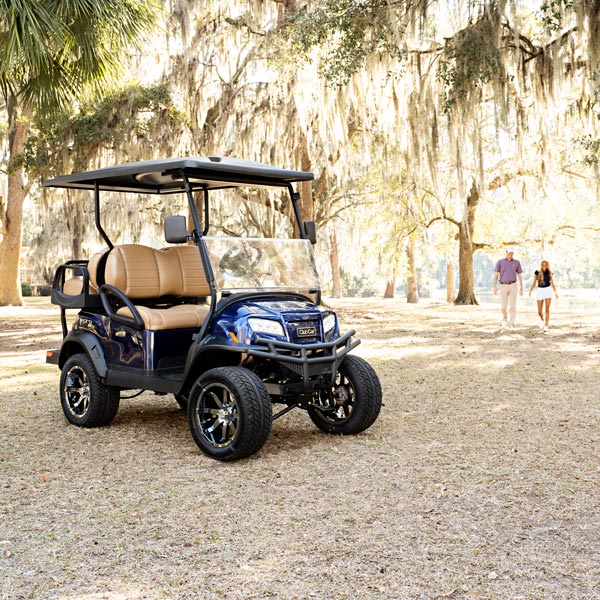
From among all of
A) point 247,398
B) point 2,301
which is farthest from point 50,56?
point 2,301

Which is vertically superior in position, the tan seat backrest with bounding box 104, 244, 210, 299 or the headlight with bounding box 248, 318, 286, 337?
the tan seat backrest with bounding box 104, 244, 210, 299

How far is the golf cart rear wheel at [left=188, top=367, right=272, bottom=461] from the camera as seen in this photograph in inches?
208

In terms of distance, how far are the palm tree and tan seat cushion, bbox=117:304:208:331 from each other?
16.7 feet

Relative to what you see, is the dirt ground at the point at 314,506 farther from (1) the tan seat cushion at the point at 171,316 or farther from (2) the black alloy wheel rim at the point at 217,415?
(1) the tan seat cushion at the point at 171,316

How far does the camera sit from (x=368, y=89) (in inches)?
615

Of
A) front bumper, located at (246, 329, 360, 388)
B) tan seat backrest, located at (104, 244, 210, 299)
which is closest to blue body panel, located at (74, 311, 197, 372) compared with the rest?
tan seat backrest, located at (104, 244, 210, 299)

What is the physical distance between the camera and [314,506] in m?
4.45

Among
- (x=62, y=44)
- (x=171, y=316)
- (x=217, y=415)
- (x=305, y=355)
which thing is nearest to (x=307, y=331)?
(x=305, y=355)

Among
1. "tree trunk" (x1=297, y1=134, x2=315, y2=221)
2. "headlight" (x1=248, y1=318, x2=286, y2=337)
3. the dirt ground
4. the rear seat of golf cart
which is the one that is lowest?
the dirt ground

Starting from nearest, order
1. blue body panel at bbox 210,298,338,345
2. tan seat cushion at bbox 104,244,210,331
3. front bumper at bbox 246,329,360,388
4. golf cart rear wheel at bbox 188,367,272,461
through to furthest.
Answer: golf cart rear wheel at bbox 188,367,272,461 → front bumper at bbox 246,329,360,388 → blue body panel at bbox 210,298,338,345 → tan seat cushion at bbox 104,244,210,331

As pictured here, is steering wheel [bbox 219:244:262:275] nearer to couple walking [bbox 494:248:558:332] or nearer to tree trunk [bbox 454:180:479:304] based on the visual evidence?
couple walking [bbox 494:248:558:332]

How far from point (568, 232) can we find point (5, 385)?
22.8m

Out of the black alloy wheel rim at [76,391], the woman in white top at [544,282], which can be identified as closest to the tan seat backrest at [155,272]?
the black alloy wheel rim at [76,391]

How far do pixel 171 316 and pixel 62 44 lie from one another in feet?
20.8
